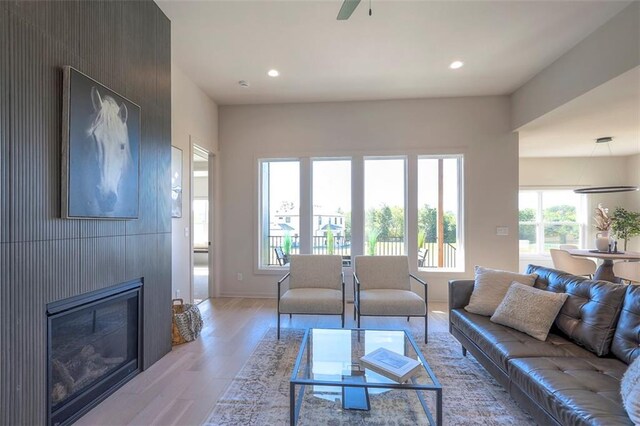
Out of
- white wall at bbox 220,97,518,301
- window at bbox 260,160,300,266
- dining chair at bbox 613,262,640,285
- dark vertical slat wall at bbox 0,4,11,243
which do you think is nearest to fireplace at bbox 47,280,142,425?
dark vertical slat wall at bbox 0,4,11,243

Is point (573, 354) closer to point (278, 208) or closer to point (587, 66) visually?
point (587, 66)

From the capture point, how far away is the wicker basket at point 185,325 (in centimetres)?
307

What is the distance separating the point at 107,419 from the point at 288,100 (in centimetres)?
422

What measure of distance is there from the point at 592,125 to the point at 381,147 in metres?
2.98

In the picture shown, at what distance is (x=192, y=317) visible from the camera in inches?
125

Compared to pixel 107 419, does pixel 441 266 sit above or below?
above

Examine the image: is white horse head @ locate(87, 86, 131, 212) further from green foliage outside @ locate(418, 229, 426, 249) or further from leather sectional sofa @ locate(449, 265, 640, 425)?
green foliage outside @ locate(418, 229, 426, 249)

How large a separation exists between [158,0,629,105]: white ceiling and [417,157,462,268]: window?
1195 mm

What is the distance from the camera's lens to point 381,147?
15.4ft

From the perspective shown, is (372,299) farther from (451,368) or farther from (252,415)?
(252,415)

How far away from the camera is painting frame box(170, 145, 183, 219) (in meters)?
3.58

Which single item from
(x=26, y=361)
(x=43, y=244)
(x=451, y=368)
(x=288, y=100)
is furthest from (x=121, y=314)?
(x=288, y=100)

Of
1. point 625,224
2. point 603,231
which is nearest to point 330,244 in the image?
point 603,231

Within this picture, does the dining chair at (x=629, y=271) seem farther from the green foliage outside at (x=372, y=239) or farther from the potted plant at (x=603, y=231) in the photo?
the green foliage outside at (x=372, y=239)
